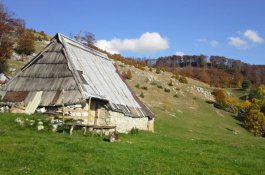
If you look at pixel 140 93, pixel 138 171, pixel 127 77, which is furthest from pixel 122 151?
pixel 127 77

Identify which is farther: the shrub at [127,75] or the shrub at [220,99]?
the shrub at [220,99]

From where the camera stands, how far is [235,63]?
18412 cm

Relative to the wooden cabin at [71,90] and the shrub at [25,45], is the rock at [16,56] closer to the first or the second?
the shrub at [25,45]

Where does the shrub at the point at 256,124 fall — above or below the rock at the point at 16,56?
below

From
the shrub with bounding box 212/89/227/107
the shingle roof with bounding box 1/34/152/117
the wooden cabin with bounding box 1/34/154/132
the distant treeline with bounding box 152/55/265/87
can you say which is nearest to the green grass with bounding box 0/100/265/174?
the wooden cabin with bounding box 1/34/154/132

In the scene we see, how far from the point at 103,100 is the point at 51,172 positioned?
52.4 feet

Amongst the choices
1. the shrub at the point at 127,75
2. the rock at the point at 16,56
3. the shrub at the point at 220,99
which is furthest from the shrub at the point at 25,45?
the shrub at the point at 220,99

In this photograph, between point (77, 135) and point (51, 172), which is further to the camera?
point (77, 135)

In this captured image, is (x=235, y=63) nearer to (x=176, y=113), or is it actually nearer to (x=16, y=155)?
(x=176, y=113)

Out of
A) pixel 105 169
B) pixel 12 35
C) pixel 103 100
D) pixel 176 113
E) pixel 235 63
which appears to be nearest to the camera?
pixel 105 169

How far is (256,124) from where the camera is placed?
197ft

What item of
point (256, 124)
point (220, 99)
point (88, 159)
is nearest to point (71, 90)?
point (88, 159)

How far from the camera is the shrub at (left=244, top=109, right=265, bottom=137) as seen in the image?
193 ft

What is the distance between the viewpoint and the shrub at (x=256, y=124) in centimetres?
5887
